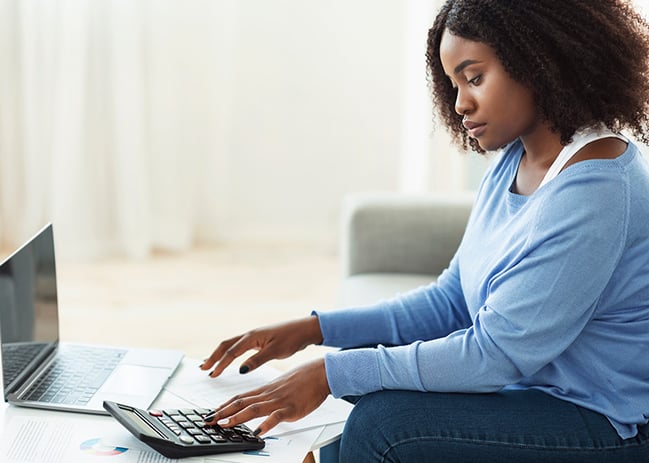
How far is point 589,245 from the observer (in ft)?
3.64

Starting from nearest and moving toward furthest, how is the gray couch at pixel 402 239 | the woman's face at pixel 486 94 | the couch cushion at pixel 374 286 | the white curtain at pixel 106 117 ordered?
the woman's face at pixel 486 94
the couch cushion at pixel 374 286
the gray couch at pixel 402 239
the white curtain at pixel 106 117

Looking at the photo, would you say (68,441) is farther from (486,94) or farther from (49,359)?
(486,94)

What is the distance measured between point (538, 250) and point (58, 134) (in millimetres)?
2520

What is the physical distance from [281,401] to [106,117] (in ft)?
7.92

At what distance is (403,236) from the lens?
2.16m

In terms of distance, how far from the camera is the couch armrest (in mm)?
2150

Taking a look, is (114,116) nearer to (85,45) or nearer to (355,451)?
(85,45)

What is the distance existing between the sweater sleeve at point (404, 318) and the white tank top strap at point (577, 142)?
351mm

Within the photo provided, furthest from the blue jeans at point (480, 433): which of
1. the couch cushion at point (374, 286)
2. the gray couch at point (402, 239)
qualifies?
the gray couch at point (402, 239)

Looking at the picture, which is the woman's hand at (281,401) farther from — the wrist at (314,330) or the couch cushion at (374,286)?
the couch cushion at (374,286)

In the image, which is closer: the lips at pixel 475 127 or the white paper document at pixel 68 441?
the white paper document at pixel 68 441

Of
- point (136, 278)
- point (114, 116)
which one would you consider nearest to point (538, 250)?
point (136, 278)

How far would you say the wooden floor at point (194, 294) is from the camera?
2.67 metres

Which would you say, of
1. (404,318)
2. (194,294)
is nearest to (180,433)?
(404,318)
